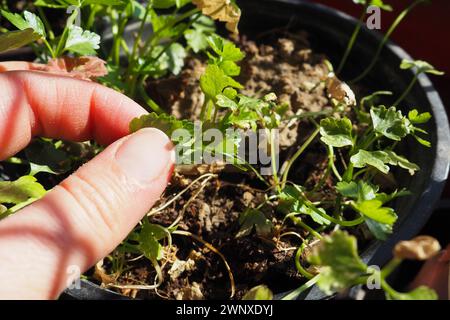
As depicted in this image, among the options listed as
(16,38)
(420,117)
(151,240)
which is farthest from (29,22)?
(420,117)

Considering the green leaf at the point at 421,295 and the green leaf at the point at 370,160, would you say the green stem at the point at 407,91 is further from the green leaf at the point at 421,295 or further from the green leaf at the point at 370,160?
the green leaf at the point at 421,295

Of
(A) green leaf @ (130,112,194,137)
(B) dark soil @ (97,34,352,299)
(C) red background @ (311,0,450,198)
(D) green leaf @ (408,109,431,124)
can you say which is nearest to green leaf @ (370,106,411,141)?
(D) green leaf @ (408,109,431,124)

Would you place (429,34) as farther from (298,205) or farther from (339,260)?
(339,260)

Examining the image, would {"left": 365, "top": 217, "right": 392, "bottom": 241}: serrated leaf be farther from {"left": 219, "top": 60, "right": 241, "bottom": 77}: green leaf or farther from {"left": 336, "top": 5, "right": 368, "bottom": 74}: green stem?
{"left": 336, "top": 5, "right": 368, "bottom": 74}: green stem

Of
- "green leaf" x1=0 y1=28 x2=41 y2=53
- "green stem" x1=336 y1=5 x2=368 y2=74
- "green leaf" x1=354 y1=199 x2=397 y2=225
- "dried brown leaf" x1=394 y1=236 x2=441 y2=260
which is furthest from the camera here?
"green stem" x1=336 y1=5 x2=368 y2=74

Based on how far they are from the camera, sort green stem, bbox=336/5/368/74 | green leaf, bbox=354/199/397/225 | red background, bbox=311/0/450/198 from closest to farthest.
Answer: green leaf, bbox=354/199/397/225
green stem, bbox=336/5/368/74
red background, bbox=311/0/450/198
